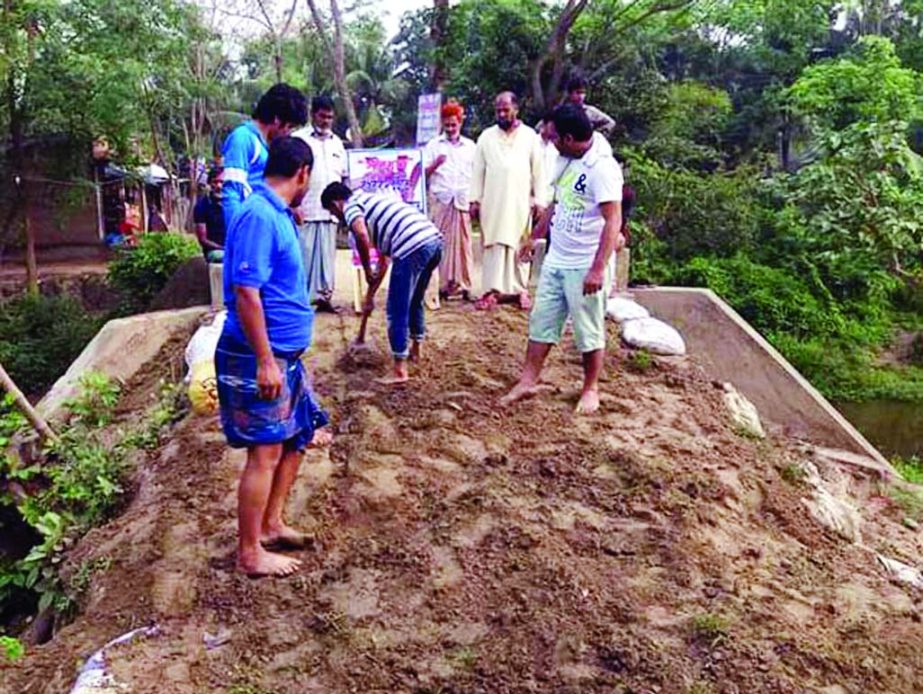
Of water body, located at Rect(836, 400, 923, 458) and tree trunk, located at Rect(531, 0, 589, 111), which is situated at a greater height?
tree trunk, located at Rect(531, 0, 589, 111)

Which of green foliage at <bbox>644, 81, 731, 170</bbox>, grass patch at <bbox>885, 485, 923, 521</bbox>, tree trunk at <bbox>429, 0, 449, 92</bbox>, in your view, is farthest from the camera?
green foliage at <bbox>644, 81, 731, 170</bbox>

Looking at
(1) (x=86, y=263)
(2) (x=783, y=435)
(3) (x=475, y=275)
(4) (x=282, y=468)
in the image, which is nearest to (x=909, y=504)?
(2) (x=783, y=435)

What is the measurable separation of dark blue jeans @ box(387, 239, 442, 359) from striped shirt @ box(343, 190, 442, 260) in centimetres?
5

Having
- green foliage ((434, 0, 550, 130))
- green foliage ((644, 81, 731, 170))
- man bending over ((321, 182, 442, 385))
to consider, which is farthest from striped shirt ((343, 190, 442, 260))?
green foliage ((644, 81, 731, 170))

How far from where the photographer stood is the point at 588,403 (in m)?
5.32

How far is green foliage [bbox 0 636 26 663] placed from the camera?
3.57 meters

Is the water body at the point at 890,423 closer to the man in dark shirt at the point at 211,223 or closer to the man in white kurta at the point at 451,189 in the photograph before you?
the man in white kurta at the point at 451,189

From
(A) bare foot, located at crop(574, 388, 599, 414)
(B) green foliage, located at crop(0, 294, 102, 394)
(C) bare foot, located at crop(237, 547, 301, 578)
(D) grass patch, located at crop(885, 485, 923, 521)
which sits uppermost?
(A) bare foot, located at crop(574, 388, 599, 414)

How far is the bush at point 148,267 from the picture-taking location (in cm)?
1149

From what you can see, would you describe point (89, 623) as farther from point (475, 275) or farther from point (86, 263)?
point (86, 263)

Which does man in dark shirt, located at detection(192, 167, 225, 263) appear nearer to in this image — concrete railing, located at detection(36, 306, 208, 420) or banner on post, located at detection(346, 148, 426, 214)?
concrete railing, located at detection(36, 306, 208, 420)

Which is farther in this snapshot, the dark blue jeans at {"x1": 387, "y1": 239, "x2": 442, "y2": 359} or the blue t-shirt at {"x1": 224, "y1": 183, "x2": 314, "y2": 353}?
the dark blue jeans at {"x1": 387, "y1": 239, "x2": 442, "y2": 359}

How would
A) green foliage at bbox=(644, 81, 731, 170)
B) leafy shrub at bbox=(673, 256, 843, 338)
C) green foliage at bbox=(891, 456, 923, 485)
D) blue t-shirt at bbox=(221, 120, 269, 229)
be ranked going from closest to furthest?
blue t-shirt at bbox=(221, 120, 269, 229), green foliage at bbox=(891, 456, 923, 485), leafy shrub at bbox=(673, 256, 843, 338), green foliage at bbox=(644, 81, 731, 170)

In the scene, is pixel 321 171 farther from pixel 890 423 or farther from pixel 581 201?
pixel 890 423
